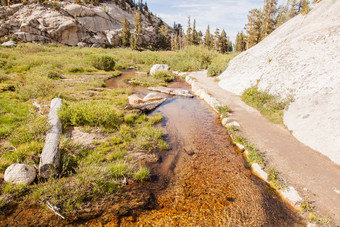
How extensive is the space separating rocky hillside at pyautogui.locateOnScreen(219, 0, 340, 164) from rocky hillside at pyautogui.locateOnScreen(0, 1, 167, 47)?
57.7 metres

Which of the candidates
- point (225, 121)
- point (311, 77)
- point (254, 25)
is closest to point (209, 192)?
point (225, 121)

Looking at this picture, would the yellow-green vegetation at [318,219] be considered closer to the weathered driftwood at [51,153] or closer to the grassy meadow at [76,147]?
the grassy meadow at [76,147]

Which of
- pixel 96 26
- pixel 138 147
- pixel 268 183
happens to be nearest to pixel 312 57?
pixel 268 183

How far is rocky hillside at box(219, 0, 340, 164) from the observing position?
5.96m

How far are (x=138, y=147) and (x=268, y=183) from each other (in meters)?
4.63

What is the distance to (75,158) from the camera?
5.11m

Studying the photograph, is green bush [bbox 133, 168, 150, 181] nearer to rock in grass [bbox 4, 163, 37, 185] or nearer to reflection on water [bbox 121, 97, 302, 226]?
reflection on water [bbox 121, 97, 302, 226]

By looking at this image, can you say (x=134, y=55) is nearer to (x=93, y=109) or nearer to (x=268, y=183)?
(x=93, y=109)

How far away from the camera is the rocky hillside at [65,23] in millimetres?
43812

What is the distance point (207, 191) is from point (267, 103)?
300 inches

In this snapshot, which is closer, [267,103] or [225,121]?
[225,121]

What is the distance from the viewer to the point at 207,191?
447 cm

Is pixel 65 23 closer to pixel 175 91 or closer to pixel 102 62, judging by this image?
pixel 102 62

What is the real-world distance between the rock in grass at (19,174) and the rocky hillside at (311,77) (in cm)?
916
